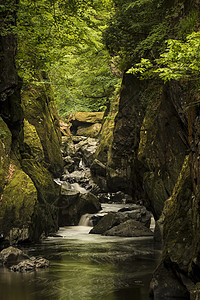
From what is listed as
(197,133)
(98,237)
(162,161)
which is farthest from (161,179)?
(197,133)

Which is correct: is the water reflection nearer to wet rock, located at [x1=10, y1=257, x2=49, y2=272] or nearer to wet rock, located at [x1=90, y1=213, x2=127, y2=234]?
wet rock, located at [x1=10, y1=257, x2=49, y2=272]

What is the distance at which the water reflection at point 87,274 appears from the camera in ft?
22.5

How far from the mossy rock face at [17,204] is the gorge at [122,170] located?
4 centimetres

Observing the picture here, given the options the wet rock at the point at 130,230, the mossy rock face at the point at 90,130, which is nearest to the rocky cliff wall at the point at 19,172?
the wet rock at the point at 130,230

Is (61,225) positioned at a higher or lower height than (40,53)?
lower

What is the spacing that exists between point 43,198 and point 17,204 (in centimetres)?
284

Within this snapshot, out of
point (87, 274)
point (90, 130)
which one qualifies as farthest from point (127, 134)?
point (90, 130)

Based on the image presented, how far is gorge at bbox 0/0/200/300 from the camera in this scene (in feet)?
20.0

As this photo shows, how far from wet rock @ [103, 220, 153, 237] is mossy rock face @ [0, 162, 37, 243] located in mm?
4507

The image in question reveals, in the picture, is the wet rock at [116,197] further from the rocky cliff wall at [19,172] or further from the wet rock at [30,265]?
the wet rock at [30,265]

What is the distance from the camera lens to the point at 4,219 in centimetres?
1155

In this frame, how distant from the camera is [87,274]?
8477 millimetres

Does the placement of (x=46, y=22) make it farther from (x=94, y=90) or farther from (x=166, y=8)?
(x=94, y=90)

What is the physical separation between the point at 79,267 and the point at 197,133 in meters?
5.57
